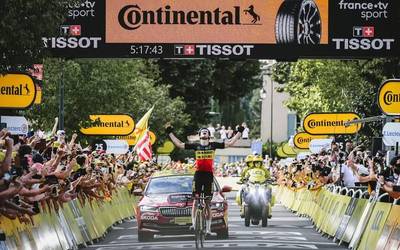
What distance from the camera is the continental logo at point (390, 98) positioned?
26.5 metres

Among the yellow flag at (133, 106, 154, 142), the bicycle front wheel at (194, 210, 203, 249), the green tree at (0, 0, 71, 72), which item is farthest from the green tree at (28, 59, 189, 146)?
the green tree at (0, 0, 71, 72)

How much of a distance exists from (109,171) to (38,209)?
48.1ft

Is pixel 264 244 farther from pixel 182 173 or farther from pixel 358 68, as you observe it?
pixel 358 68

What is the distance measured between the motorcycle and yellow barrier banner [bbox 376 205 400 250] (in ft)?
42.6

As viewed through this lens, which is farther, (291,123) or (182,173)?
(291,123)

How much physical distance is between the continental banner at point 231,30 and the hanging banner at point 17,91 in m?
4.06

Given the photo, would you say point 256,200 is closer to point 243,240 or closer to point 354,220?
point 243,240

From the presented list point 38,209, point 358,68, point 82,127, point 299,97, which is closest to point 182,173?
point 38,209

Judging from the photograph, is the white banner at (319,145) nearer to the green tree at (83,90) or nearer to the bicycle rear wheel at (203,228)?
the green tree at (83,90)

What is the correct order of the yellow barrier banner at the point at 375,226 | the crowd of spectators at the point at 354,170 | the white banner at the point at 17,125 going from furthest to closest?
the white banner at the point at 17,125 < the crowd of spectators at the point at 354,170 < the yellow barrier banner at the point at 375,226

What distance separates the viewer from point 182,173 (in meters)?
26.7

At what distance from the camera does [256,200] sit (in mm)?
31359

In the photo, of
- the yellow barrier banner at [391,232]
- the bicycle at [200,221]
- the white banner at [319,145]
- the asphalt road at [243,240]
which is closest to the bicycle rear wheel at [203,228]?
the bicycle at [200,221]

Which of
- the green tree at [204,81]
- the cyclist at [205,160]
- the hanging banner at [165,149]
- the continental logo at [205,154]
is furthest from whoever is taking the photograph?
the green tree at [204,81]
